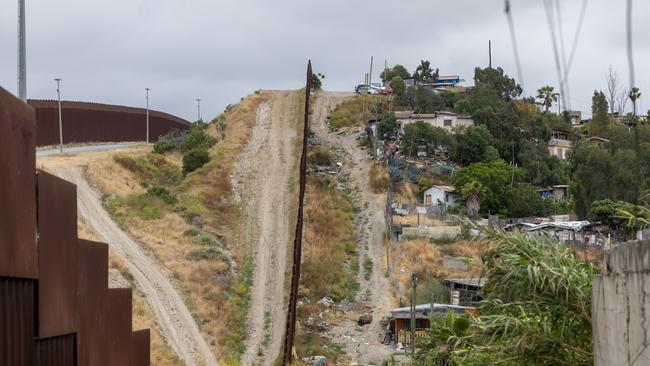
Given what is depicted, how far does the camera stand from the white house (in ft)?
211

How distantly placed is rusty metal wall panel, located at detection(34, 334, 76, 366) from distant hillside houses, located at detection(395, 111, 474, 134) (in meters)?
70.2

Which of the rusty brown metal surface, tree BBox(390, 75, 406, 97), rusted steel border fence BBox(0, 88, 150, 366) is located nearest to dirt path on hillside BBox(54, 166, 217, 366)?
rusted steel border fence BBox(0, 88, 150, 366)

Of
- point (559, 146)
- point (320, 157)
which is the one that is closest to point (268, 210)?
point (320, 157)

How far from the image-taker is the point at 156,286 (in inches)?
1592

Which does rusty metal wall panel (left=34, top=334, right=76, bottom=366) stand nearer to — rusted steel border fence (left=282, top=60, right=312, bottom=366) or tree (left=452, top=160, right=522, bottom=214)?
rusted steel border fence (left=282, top=60, right=312, bottom=366)

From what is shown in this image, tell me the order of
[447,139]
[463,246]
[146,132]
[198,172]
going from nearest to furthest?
[463,246], [198,172], [447,139], [146,132]

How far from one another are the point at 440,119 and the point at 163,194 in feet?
124

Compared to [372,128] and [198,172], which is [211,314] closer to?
[198,172]

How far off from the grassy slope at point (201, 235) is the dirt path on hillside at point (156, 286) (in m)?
0.52

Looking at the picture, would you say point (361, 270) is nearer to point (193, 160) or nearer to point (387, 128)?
point (193, 160)

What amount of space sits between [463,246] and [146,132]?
4245 centimetres

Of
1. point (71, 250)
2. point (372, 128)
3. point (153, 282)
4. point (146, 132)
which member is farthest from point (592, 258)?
point (146, 132)

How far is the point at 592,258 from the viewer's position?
43.6 metres

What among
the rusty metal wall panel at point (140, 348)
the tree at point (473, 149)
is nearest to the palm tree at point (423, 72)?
the tree at point (473, 149)
